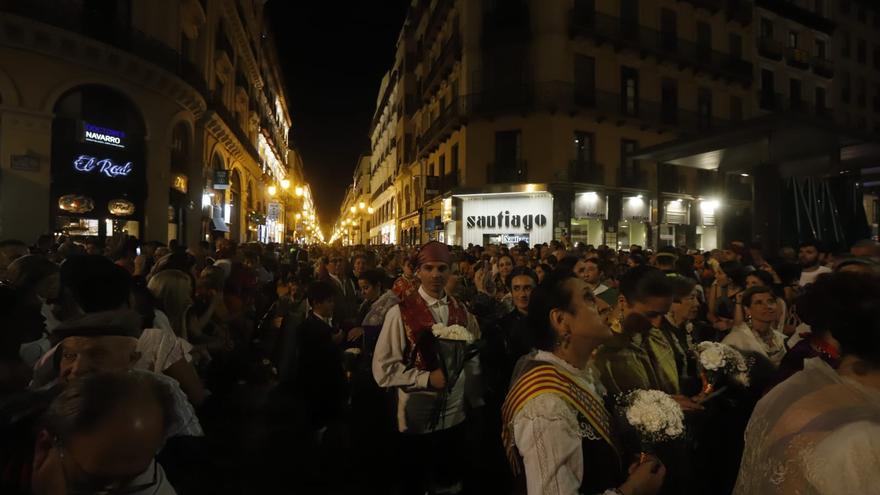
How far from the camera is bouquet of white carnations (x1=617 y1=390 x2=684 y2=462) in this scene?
6.89 ft

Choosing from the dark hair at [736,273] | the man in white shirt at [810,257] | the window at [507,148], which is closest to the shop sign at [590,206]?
the window at [507,148]

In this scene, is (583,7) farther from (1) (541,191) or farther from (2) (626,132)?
(1) (541,191)

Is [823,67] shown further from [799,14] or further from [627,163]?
[627,163]

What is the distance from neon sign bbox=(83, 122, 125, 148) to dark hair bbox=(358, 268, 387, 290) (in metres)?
14.0

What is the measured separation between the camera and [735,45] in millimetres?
28781

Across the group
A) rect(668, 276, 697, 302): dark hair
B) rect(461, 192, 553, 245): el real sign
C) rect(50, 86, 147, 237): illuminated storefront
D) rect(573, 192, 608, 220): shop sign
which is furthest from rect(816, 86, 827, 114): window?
rect(50, 86, 147, 237): illuminated storefront

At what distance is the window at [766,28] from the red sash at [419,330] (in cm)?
3642

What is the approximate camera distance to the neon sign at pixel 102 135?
15844 millimetres

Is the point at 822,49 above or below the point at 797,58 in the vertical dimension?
above

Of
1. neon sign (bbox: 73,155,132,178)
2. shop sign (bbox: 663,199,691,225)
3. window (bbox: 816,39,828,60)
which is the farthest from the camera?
window (bbox: 816,39,828,60)

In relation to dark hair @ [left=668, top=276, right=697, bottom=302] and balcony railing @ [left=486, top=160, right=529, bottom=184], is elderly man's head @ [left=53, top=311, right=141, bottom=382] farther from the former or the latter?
balcony railing @ [left=486, top=160, right=529, bottom=184]

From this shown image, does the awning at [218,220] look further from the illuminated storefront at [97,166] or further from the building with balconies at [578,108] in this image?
the building with balconies at [578,108]

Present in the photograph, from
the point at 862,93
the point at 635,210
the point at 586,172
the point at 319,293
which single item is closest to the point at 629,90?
the point at 586,172

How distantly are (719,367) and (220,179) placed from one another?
24887mm
